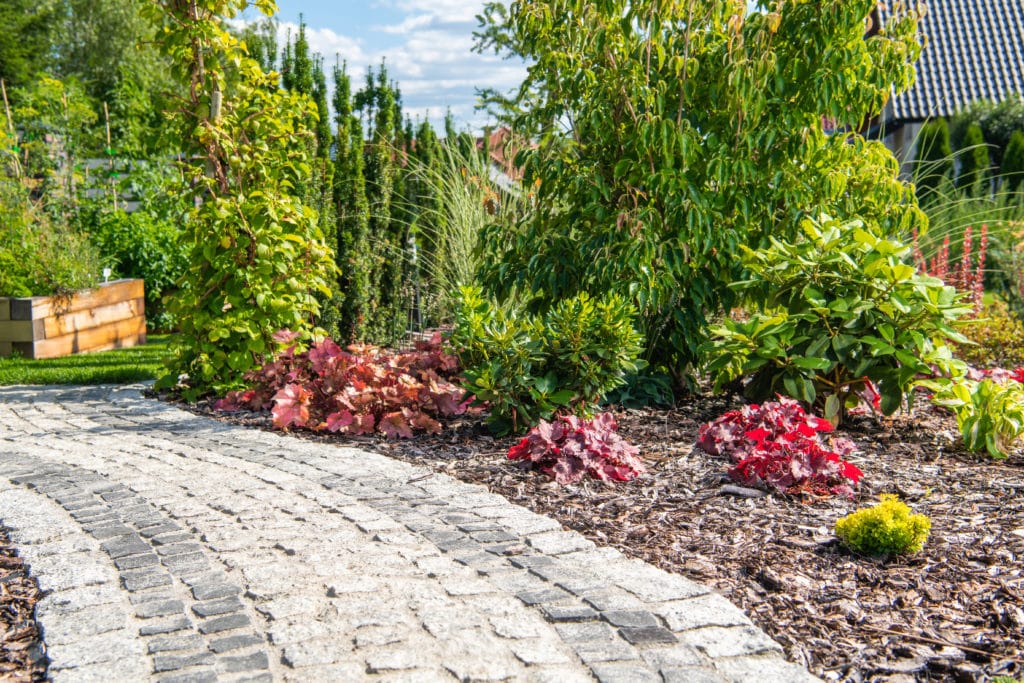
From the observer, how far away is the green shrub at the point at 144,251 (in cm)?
833

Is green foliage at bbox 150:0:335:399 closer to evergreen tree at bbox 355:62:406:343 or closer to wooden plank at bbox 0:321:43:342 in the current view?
evergreen tree at bbox 355:62:406:343

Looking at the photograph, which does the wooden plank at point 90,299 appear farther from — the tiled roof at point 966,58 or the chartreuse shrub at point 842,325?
the tiled roof at point 966,58

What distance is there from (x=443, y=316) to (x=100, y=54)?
21.2 meters

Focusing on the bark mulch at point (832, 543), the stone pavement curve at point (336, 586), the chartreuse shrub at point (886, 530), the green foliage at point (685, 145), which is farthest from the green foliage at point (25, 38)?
the chartreuse shrub at point (886, 530)

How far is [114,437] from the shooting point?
4.35 meters

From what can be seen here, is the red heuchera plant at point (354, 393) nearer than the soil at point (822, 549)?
No

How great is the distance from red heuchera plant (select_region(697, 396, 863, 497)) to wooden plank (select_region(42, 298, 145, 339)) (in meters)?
5.58

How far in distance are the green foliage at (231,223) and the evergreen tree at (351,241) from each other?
1.09 meters

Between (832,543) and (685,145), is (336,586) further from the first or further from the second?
(685,145)

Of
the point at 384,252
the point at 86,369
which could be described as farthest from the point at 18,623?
the point at 384,252

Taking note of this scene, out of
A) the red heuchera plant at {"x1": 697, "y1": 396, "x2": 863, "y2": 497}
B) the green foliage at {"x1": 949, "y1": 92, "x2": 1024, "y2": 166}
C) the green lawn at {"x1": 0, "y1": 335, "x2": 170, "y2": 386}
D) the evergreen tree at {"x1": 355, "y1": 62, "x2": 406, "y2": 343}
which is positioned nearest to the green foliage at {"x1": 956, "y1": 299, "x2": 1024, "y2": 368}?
the red heuchera plant at {"x1": 697, "y1": 396, "x2": 863, "y2": 497}

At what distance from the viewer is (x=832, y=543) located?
2887 mm

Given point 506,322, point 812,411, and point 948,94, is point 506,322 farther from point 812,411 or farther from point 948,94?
point 948,94

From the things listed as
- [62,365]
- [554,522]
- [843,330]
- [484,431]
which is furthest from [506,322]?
[62,365]
